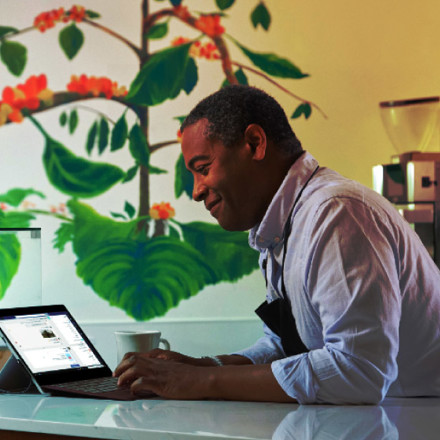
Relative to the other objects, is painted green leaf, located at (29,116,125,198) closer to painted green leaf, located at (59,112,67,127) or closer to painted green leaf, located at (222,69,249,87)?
painted green leaf, located at (59,112,67,127)

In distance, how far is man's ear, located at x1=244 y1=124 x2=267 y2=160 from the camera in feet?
4.45

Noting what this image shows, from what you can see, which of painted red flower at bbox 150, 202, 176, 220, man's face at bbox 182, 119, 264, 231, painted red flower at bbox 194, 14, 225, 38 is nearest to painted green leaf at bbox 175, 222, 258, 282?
painted red flower at bbox 150, 202, 176, 220

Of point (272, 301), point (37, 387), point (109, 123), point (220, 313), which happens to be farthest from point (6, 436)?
point (109, 123)

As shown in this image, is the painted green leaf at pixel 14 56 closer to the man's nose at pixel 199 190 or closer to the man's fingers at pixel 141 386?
the man's nose at pixel 199 190

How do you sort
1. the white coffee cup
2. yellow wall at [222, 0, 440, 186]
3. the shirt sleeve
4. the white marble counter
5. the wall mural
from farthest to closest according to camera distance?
the wall mural < yellow wall at [222, 0, 440, 186] < the white coffee cup < the shirt sleeve < the white marble counter

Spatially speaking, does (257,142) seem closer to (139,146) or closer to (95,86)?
(139,146)

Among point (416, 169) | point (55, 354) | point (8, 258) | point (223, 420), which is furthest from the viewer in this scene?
point (416, 169)

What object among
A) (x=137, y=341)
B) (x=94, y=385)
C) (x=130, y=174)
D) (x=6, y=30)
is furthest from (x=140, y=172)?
(x=94, y=385)

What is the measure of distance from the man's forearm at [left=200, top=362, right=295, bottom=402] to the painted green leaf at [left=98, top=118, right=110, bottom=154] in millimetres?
2139

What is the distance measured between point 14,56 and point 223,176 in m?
2.24

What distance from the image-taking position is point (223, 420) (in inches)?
Result: 40.6

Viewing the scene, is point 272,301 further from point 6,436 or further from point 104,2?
point 104,2

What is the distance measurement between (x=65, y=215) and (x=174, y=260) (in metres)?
0.55

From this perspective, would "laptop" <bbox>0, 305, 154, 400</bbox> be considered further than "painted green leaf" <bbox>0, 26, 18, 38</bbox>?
No
